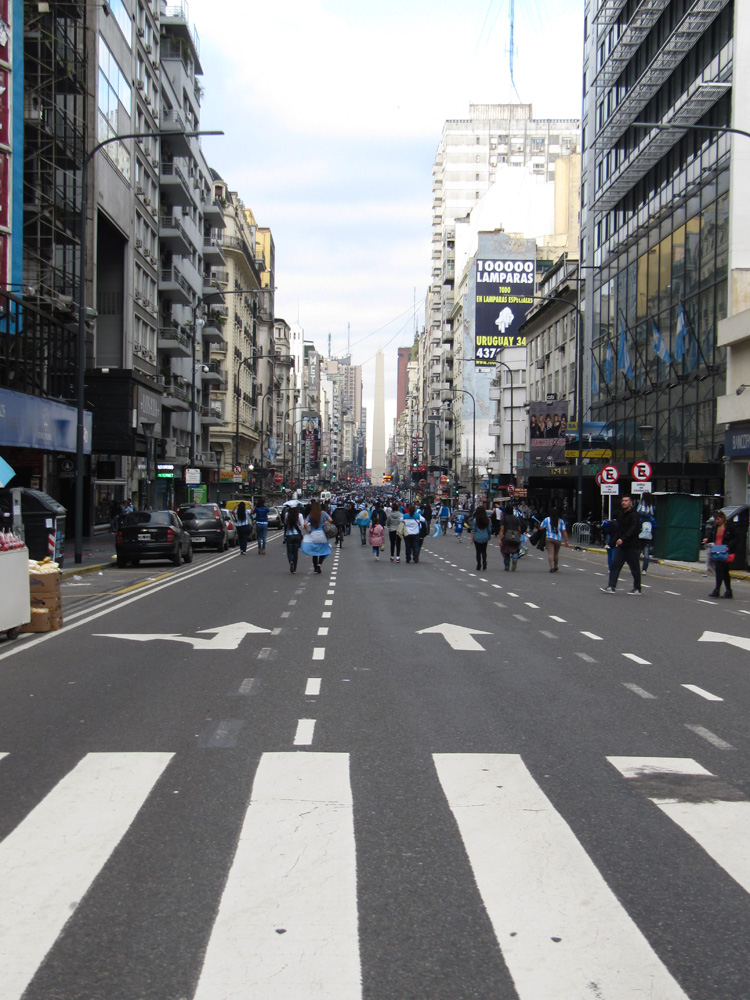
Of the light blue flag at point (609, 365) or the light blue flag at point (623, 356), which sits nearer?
the light blue flag at point (623, 356)

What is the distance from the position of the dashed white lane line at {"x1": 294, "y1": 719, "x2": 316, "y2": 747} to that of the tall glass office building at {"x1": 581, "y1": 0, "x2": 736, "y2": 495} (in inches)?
1275

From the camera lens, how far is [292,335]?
186m

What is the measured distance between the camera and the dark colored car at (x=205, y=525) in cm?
3669

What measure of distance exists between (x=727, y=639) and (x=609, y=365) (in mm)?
44215

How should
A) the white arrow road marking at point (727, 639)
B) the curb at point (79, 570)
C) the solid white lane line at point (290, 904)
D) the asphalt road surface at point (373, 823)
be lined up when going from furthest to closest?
the curb at point (79, 570)
the white arrow road marking at point (727, 639)
the asphalt road surface at point (373, 823)
the solid white lane line at point (290, 904)

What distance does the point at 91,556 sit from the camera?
31.5 m

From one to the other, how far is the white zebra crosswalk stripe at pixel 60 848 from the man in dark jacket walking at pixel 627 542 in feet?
46.6

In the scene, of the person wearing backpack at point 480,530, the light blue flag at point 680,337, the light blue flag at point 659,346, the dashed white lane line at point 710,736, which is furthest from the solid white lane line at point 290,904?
the light blue flag at point 659,346

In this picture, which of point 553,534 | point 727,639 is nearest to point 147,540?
point 553,534

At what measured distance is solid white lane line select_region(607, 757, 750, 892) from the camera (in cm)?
497

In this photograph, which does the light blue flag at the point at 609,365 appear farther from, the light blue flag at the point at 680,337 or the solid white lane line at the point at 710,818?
the solid white lane line at the point at 710,818

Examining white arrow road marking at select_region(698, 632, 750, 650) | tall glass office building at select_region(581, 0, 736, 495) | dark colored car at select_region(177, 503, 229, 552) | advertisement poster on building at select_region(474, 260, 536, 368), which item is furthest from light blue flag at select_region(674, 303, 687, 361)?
advertisement poster on building at select_region(474, 260, 536, 368)

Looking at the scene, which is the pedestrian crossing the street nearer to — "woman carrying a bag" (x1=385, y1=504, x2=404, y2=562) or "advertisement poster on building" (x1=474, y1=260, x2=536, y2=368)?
"woman carrying a bag" (x1=385, y1=504, x2=404, y2=562)

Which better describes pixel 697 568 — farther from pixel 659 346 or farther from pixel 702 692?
pixel 702 692
